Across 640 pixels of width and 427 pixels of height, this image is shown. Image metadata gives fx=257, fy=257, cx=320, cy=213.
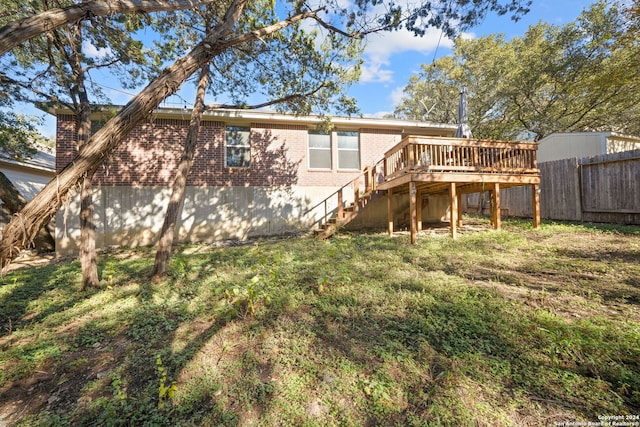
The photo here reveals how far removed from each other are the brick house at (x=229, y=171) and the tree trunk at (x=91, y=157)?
6414 mm

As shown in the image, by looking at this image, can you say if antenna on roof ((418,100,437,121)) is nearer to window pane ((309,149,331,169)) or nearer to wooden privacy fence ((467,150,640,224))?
wooden privacy fence ((467,150,640,224))

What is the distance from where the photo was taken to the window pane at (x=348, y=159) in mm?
10469

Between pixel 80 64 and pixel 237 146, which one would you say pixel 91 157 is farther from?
pixel 237 146

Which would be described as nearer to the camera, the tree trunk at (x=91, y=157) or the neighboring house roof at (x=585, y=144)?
the tree trunk at (x=91, y=157)

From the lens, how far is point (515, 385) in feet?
6.42

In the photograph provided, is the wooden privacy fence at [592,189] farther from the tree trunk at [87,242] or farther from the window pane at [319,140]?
the tree trunk at [87,242]

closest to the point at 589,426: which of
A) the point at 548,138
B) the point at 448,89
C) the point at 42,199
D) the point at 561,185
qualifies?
the point at 42,199

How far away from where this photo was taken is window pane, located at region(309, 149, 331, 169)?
1030 centimetres

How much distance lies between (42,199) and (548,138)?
19.2 meters

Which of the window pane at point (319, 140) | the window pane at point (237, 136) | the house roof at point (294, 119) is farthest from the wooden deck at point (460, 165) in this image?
the window pane at point (237, 136)

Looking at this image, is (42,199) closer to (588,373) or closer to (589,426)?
(589,426)

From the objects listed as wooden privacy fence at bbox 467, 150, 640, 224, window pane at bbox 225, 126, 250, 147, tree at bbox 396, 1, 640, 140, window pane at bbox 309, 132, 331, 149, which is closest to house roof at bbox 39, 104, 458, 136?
window pane at bbox 225, 126, 250, 147

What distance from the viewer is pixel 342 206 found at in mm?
9055

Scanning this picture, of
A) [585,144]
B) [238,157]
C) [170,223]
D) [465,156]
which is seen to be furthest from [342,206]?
[585,144]
